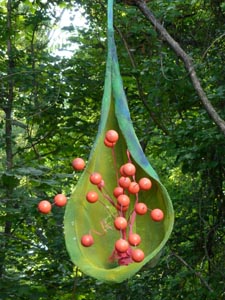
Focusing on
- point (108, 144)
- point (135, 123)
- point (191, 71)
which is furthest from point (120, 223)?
point (135, 123)

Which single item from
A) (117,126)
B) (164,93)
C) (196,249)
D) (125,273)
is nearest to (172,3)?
(164,93)

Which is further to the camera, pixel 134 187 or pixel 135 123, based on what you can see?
pixel 135 123

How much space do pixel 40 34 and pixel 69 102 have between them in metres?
1.14

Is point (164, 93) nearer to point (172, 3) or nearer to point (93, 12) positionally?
point (172, 3)

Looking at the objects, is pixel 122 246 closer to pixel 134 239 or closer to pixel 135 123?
pixel 134 239

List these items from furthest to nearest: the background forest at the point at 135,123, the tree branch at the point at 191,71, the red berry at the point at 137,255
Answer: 1. the background forest at the point at 135,123
2. the tree branch at the point at 191,71
3. the red berry at the point at 137,255

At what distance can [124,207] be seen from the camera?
115 centimetres

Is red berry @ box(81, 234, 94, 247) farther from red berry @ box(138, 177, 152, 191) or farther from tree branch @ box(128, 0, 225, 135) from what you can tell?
tree branch @ box(128, 0, 225, 135)

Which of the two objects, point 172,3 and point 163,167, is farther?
point 163,167

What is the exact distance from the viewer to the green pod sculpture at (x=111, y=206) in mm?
1120

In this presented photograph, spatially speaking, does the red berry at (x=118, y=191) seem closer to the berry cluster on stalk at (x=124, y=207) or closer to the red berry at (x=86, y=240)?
the berry cluster on stalk at (x=124, y=207)

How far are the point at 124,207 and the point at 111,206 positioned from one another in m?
0.09

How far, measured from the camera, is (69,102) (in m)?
3.20

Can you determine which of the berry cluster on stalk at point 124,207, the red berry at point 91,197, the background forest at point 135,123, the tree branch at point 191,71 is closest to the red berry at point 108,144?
the berry cluster on stalk at point 124,207
